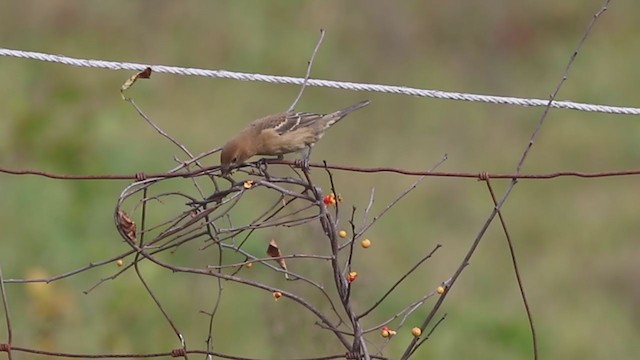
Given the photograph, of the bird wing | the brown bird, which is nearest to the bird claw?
the brown bird

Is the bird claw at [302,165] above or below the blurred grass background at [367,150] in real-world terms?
below

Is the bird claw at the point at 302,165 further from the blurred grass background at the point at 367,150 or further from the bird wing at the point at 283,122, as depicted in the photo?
the blurred grass background at the point at 367,150

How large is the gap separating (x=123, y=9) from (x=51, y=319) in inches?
283

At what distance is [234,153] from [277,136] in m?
0.35

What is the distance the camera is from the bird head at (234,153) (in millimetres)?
4047

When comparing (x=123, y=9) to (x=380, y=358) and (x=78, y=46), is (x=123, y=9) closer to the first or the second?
(x=78, y=46)

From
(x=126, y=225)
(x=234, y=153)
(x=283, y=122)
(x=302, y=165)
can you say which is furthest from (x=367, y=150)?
(x=126, y=225)

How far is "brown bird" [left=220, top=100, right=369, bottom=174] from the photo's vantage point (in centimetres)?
415

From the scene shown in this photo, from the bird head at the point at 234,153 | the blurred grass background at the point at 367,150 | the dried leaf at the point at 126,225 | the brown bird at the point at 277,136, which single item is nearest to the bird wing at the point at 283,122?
the brown bird at the point at 277,136

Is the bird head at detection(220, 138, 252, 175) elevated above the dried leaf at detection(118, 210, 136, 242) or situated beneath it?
elevated above

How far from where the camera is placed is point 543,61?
1237 centimetres

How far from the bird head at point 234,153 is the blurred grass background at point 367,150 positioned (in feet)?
5.84

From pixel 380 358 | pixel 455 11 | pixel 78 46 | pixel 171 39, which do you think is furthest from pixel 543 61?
pixel 380 358

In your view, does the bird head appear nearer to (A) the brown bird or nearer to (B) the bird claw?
(A) the brown bird
